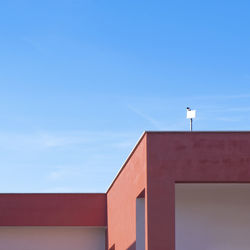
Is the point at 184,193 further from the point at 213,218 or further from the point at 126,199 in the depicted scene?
the point at 126,199

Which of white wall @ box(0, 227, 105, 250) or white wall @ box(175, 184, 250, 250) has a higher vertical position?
white wall @ box(0, 227, 105, 250)

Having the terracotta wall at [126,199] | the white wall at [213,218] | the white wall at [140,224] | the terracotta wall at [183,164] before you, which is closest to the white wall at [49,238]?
the terracotta wall at [126,199]

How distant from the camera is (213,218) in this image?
14914mm

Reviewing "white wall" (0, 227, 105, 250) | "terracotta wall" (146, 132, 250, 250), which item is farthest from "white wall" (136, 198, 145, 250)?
"white wall" (0, 227, 105, 250)

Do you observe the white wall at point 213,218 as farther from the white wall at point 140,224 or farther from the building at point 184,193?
the white wall at point 140,224

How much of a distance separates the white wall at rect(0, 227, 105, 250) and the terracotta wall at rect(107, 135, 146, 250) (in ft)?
6.28

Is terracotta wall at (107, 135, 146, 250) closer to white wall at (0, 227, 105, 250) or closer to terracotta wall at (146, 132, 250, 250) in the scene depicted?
terracotta wall at (146, 132, 250, 250)

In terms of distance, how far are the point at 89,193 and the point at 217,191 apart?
7.95m

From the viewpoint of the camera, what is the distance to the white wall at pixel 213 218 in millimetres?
14820

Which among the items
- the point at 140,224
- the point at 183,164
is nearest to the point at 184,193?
the point at 140,224

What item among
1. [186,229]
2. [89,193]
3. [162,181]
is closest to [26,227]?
[89,193]

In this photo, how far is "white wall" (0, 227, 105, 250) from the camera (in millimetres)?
22688

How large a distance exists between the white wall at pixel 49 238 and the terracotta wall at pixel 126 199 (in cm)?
191

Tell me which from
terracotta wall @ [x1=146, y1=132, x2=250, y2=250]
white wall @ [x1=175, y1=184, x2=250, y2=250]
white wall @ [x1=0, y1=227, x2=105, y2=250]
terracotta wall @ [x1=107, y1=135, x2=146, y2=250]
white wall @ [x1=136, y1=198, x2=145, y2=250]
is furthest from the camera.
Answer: white wall @ [x1=0, y1=227, x2=105, y2=250]
